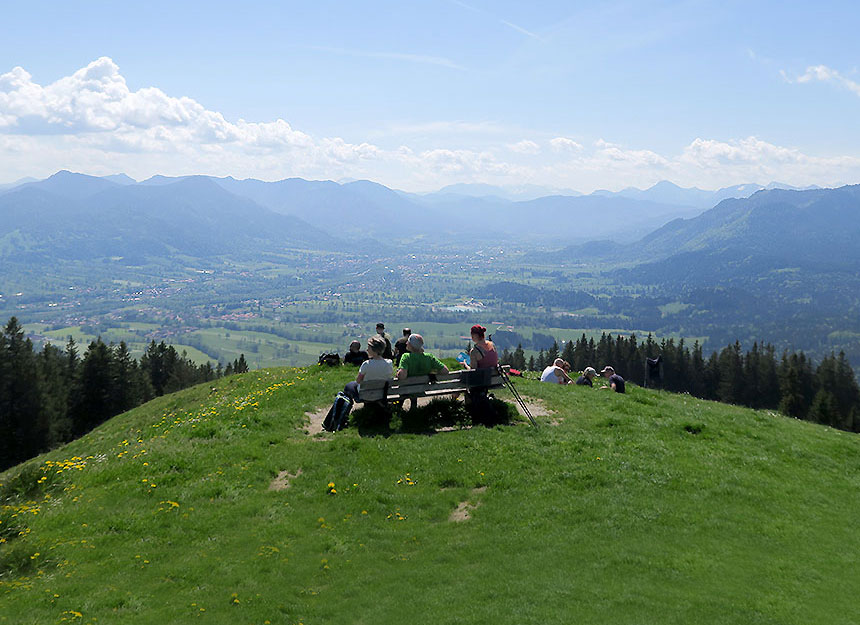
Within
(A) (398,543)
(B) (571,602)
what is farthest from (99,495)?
(B) (571,602)

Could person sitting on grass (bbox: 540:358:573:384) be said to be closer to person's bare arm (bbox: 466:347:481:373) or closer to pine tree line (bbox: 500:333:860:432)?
person's bare arm (bbox: 466:347:481:373)

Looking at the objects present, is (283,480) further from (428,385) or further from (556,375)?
(556,375)

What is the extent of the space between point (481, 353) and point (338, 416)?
534cm

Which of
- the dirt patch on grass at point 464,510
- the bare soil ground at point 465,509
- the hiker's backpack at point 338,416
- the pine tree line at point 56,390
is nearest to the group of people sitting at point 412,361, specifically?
the hiker's backpack at point 338,416

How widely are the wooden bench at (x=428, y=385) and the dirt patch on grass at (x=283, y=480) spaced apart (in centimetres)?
343

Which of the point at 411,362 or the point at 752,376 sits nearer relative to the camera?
the point at 411,362

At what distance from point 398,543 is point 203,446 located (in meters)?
8.18

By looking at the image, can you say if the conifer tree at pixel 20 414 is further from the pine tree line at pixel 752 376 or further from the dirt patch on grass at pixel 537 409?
the pine tree line at pixel 752 376

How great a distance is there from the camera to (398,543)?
38.7ft

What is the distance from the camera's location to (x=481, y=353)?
1927 cm

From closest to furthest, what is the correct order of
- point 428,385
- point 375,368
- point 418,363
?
point 375,368 → point 428,385 → point 418,363

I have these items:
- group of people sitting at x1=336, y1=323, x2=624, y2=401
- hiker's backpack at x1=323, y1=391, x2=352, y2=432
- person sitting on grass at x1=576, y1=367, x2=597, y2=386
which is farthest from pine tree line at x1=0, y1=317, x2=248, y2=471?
person sitting on grass at x1=576, y1=367, x2=597, y2=386

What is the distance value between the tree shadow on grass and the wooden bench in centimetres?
48

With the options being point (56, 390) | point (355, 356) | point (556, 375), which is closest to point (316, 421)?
point (355, 356)
